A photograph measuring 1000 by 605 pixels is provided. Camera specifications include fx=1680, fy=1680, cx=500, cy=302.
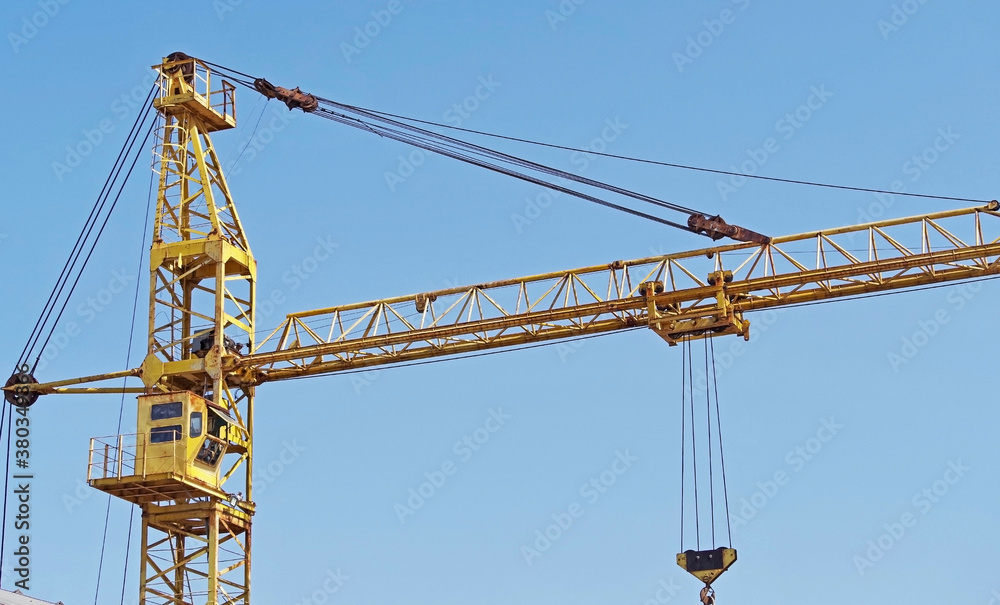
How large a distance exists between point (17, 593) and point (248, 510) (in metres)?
13.8

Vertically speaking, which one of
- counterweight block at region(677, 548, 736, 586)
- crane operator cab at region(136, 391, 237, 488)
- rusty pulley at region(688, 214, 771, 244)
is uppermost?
rusty pulley at region(688, 214, 771, 244)

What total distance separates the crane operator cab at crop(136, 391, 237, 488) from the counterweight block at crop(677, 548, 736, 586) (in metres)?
17.0

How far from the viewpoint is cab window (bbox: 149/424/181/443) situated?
5366 cm

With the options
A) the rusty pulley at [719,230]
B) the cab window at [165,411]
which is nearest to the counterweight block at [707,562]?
the rusty pulley at [719,230]

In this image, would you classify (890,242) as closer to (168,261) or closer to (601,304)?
(601,304)

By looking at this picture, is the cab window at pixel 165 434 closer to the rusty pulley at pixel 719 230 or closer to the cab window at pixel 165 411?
the cab window at pixel 165 411

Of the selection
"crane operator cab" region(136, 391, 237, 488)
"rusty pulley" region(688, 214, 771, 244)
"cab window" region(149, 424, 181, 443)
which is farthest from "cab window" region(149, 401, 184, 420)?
"rusty pulley" region(688, 214, 771, 244)

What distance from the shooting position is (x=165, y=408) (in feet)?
A: 178

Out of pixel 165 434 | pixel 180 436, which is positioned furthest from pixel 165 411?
pixel 180 436

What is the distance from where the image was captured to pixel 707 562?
4538 cm

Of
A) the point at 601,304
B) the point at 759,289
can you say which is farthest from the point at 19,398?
the point at 759,289

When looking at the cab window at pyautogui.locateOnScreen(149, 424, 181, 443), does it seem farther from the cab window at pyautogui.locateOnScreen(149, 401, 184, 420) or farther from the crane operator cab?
the cab window at pyautogui.locateOnScreen(149, 401, 184, 420)

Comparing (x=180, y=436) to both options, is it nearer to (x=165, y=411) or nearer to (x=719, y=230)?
(x=165, y=411)

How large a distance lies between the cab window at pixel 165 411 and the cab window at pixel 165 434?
1.28 feet
